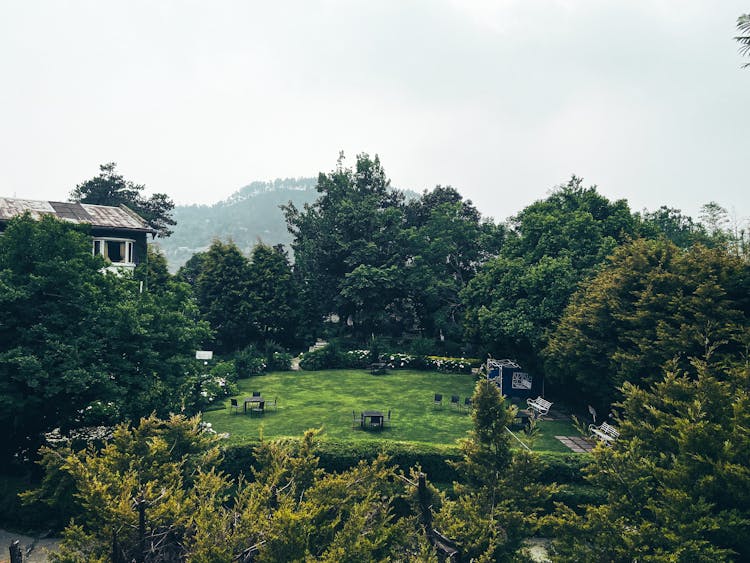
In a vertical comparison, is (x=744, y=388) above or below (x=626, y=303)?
below

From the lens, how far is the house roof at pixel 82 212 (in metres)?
28.4

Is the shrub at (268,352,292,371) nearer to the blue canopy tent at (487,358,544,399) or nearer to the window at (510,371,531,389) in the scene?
the blue canopy tent at (487,358,544,399)

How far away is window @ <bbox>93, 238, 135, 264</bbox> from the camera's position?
2966 centimetres

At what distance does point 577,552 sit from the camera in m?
9.72

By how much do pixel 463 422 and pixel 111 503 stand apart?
17545mm

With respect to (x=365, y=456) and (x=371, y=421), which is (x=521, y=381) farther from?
(x=365, y=456)

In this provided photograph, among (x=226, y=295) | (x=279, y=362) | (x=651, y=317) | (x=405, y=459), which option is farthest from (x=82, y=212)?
(x=651, y=317)

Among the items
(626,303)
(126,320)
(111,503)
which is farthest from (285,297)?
(111,503)

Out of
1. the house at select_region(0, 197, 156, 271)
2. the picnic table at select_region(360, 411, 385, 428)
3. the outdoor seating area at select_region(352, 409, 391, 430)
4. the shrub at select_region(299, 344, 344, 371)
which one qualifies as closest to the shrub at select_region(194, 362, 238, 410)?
the shrub at select_region(299, 344, 344, 371)

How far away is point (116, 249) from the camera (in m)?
30.5

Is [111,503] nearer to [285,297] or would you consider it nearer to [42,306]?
[42,306]

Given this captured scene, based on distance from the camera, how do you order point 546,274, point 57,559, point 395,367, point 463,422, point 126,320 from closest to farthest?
point 57,559 < point 126,320 < point 463,422 < point 546,274 < point 395,367

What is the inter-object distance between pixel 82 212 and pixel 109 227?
9.36 feet

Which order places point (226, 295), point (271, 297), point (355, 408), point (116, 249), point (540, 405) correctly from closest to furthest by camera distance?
point (540, 405), point (355, 408), point (116, 249), point (226, 295), point (271, 297)
